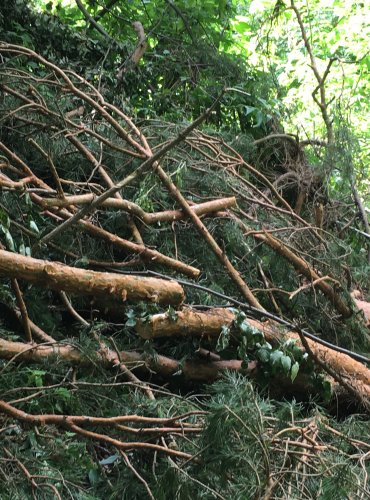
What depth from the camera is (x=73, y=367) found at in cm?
201

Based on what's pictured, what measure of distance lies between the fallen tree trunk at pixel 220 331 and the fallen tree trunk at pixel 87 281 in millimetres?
78

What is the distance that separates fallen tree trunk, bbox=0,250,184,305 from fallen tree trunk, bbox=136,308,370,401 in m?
0.08

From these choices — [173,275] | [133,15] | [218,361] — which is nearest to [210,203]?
[173,275]

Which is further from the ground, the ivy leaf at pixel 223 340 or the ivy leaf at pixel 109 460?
the ivy leaf at pixel 223 340

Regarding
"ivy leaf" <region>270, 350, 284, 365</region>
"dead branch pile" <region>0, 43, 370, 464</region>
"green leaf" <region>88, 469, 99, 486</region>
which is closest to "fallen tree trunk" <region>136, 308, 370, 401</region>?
"dead branch pile" <region>0, 43, 370, 464</region>

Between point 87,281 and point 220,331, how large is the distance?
634 mm

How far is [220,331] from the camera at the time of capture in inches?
84.7

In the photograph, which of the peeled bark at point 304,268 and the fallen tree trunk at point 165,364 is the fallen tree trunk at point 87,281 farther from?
the peeled bark at point 304,268

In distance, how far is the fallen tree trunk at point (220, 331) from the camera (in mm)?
1951

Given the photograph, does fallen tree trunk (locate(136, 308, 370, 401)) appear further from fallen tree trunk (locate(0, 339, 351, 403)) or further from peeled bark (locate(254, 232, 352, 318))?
peeled bark (locate(254, 232, 352, 318))

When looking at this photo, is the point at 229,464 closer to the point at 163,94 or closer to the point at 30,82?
the point at 30,82

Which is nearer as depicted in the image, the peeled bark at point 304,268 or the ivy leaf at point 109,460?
the ivy leaf at point 109,460

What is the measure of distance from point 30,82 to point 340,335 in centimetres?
180

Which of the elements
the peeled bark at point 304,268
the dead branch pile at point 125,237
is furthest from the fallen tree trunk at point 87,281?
the peeled bark at point 304,268
